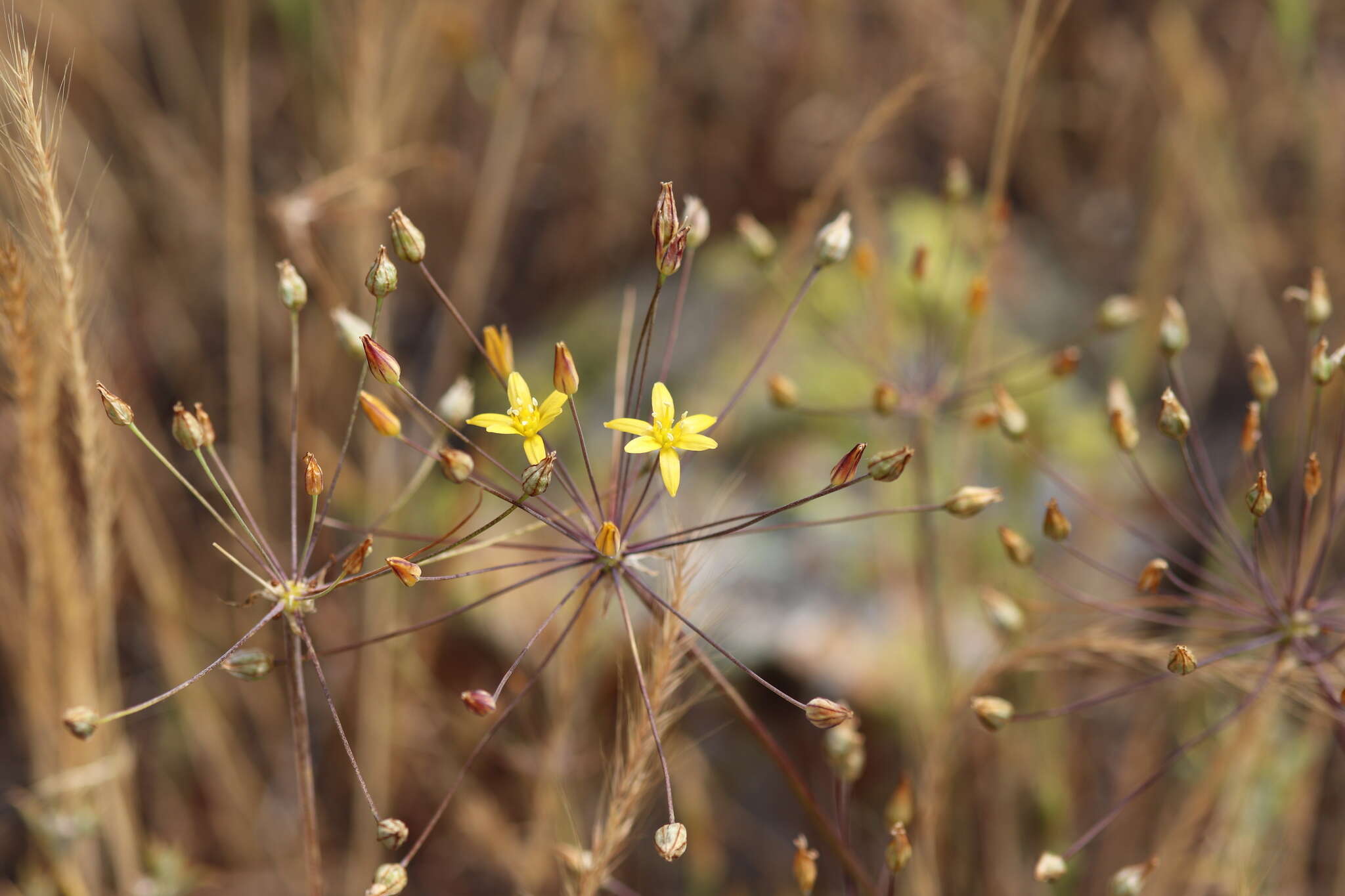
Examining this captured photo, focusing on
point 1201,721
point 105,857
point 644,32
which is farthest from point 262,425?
point 1201,721

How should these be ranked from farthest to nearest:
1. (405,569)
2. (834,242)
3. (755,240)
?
(755,240) → (834,242) → (405,569)

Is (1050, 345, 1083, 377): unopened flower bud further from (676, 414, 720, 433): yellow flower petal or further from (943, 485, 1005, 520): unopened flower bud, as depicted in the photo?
(676, 414, 720, 433): yellow flower petal

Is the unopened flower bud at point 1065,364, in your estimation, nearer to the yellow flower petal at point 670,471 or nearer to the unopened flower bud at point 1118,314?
the unopened flower bud at point 1118,314

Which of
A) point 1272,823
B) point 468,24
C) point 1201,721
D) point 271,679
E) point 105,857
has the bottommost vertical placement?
point 1272,823

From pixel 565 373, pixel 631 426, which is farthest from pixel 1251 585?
pixel 565 373

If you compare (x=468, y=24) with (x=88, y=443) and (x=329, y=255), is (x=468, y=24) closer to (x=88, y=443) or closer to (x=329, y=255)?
(x=329, y=255)

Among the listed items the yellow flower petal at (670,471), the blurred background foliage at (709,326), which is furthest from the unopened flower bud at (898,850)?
the yellow flower petal at (670,471)

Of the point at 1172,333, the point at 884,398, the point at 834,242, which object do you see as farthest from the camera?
the point at 884,398

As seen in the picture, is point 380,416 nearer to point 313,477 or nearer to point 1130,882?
point 313,477
